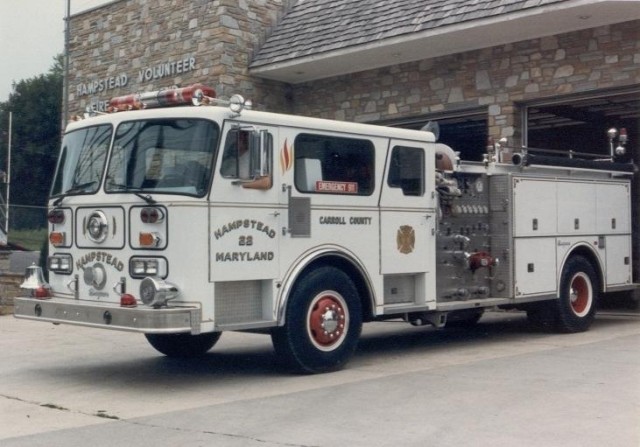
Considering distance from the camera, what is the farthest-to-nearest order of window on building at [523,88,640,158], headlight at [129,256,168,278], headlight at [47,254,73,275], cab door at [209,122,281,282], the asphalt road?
window on building at [523,88,640,158], headlight at [47,254,73,275], cab door at [209,122,281,282], headlight at [129,256,168,278], the asphalt road

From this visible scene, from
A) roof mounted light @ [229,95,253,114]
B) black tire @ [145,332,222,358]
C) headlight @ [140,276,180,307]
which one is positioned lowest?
black tire @ [145,332,222,358]

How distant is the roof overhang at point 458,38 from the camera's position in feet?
45.6

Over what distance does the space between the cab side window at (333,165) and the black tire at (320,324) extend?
878mm

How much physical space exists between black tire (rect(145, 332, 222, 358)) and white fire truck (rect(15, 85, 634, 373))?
0.06 ft

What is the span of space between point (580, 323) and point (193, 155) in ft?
21.2

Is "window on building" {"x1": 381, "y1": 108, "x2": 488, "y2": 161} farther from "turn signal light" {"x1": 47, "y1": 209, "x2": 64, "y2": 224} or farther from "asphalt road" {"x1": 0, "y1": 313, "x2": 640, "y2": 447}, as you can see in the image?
"turn signal light" {"x1": 47, "y1": 209, "x2": 64, "y2": 224}

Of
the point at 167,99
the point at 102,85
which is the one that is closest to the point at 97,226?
the point at 167,99

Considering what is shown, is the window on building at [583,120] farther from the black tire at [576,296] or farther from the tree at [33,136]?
the tree at [33,136]

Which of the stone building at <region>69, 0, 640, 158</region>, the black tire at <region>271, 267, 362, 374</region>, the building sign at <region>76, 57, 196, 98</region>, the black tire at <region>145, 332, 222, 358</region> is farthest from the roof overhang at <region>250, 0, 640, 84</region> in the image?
the black tire at <region>145, 332, 222, 358</region>

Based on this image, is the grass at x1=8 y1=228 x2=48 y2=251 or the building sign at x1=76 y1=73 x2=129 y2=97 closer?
the building sign at x1=76 y1=73 x2=129 y2=97

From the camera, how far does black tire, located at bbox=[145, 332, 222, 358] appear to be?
35.9 feet

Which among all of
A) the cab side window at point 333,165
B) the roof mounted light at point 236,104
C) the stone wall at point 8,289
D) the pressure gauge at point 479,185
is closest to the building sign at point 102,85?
the stone wall at point 8,289

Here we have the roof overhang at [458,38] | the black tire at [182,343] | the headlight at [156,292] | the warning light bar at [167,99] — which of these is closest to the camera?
the headlight at [156,292]

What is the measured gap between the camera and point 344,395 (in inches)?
331
